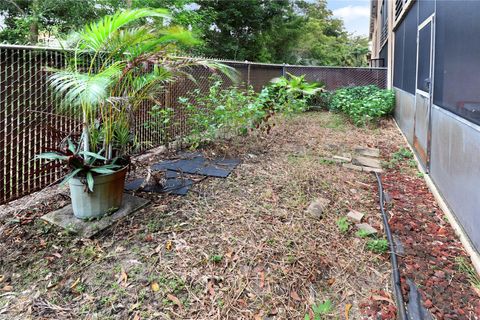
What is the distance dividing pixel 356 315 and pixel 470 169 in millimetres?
1297

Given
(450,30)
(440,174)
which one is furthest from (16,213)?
(450,30)

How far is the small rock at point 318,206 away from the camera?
2542 mm

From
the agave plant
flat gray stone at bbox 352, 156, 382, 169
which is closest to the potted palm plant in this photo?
the agave plant

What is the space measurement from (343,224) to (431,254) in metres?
0.59

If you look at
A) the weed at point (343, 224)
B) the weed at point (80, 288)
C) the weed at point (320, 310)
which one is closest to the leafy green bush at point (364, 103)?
the weed at point (343, 224)

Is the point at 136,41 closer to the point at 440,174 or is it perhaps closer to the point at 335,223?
the point at 335,223

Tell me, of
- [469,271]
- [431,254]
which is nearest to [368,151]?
[431,254]

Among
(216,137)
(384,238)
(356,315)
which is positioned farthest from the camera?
(216,137)

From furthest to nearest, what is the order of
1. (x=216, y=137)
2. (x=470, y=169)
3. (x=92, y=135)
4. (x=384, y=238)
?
1. (x=216, y=137)
2. (x=92, y=135)
3. (x=384, y=238)
4. (x=470, y=169)

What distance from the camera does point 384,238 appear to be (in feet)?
7.32

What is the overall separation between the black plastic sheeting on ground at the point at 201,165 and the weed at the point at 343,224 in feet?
4.23

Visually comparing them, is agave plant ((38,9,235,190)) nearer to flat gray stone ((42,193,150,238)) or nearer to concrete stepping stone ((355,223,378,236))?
flat gray stone ((42,193,150,238))

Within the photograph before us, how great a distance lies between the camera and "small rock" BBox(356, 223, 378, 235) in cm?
229

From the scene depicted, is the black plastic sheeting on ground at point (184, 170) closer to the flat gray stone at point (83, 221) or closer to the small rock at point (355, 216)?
the flat gray stone at point (83, 221)
